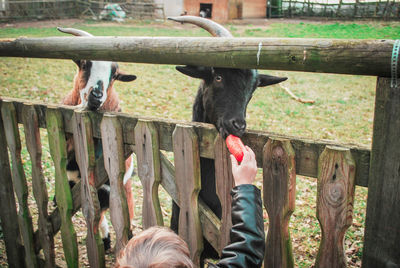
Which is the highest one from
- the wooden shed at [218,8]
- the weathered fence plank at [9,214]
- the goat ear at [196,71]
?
the wooden shed at [218,8]

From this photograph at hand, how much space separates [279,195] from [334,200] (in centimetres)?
31

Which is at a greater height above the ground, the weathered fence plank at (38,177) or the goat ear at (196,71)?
the goat ear at (196,71)

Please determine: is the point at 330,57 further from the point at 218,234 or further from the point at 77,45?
the point at 77,45

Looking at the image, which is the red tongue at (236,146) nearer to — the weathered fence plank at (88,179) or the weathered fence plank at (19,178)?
the weathered fence plank at (88,179)

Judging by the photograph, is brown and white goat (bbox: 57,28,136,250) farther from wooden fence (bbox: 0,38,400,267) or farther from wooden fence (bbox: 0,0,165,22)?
wooden fence (bbox: 0,0,165,22)

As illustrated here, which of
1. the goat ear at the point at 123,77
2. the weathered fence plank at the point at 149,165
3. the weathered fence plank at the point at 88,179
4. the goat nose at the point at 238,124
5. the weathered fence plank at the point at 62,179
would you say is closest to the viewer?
the goat nose at the point at 238,124

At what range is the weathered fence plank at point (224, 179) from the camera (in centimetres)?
212

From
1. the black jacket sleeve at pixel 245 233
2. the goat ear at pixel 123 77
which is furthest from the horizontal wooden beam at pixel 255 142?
the goat ear at pixel 123 77

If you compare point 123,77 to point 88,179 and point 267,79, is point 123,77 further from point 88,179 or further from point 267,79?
point 267,79

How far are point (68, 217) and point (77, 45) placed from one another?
1509mm

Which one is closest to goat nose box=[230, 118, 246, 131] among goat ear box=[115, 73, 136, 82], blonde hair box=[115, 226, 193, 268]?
blonde hair box=[115, 226, 193, 268]

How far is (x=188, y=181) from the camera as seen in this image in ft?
7.55

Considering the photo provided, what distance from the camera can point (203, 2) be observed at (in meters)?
28.2

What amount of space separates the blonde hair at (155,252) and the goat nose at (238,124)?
2.58ft
